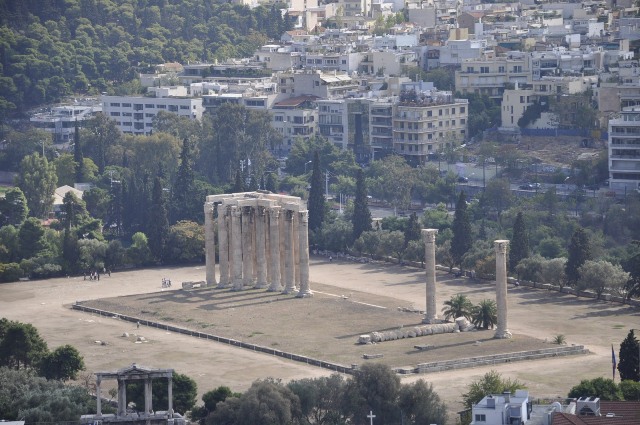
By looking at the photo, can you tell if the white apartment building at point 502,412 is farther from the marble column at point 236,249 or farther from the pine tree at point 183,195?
the pine tree at point 183,195

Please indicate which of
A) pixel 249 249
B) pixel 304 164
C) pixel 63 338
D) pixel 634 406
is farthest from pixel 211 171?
pixel 634 406

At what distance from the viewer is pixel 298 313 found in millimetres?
136375

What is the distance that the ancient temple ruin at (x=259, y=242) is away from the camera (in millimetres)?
143125

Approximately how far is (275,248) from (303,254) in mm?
3076

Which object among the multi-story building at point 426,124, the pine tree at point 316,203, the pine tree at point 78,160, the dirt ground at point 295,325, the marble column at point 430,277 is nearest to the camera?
the dirt ground at point 295,325

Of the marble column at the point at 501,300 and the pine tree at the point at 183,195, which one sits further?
the pine tree at the point at 183,195

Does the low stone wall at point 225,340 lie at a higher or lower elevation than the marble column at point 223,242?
lower

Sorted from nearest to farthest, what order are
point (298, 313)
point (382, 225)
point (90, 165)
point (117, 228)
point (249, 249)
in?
point (298, 313), point (249, 249), point (382, 225), point (117, 228), point (90, 165)

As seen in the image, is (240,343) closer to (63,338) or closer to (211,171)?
(63,338)

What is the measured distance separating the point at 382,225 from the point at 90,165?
39201 millimetres

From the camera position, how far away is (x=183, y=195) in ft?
559

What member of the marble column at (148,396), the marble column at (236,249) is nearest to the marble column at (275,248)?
the marble column at (236,249)

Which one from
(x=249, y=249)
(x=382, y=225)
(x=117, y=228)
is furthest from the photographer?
(x=117, y=228)

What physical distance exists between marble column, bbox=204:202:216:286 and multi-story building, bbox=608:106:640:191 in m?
38.1
